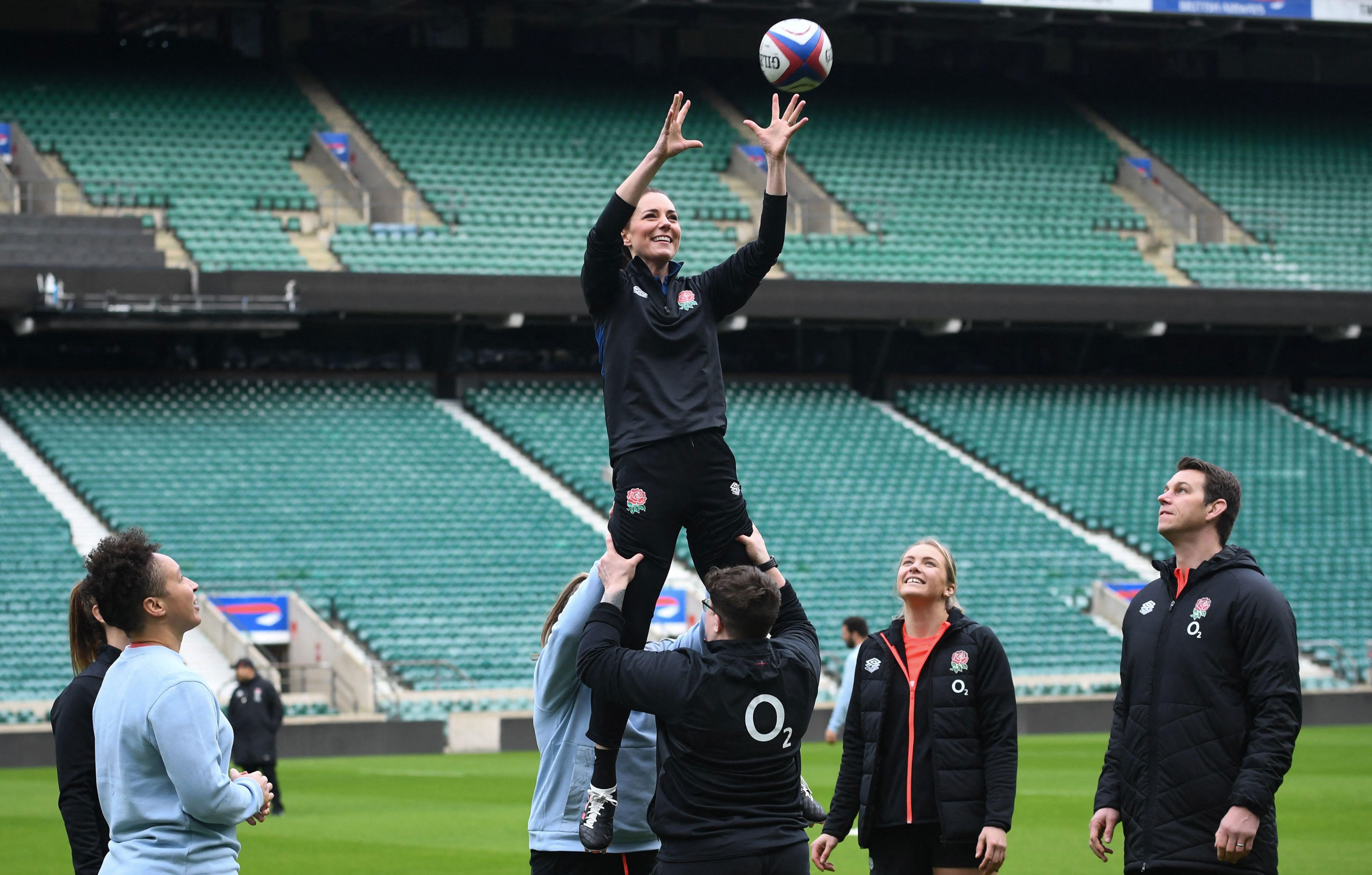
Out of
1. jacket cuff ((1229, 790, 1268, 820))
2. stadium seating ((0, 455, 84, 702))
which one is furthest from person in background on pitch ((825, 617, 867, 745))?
stadium seating ((0, 455, 84, 702))

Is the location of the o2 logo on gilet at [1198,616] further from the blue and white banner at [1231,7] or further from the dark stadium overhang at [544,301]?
the blue and white banner at [1231,7]

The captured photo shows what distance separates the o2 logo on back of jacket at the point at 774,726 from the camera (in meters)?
5.23

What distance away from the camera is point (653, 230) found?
6.30 metres

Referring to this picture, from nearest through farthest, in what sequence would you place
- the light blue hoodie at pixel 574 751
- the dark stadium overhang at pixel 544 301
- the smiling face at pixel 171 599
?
the smiling face at pixel 171 599
the light blue hoodie at pixel 574 751
the dark stadium overhang at pixel 544 301

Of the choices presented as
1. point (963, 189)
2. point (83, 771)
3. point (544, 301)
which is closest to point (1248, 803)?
point (83, 771)

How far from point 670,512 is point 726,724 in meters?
1.00

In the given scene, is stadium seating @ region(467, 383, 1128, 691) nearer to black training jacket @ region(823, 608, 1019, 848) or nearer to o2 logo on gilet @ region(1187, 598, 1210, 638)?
black training jacket @ region(823, 608, 1019, 848)

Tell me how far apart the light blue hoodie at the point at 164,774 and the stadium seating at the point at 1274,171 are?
32.3 metres

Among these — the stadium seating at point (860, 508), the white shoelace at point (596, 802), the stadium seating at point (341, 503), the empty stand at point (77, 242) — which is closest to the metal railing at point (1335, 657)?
the stadium seating at point (860, 508)

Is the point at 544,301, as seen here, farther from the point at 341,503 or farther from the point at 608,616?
the point at 608,616

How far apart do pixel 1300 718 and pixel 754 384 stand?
2798 centimetres

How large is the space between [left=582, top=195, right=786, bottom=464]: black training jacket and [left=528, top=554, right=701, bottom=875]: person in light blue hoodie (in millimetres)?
646

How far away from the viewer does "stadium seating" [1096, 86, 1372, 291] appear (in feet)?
117

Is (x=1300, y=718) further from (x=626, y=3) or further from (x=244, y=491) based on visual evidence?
(x=626, y=3)
